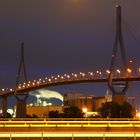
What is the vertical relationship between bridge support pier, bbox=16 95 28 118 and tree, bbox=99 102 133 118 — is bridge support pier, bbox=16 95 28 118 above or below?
above

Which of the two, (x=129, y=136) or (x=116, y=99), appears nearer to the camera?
(x=129, y=136)

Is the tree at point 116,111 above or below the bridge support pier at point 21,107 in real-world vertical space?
below

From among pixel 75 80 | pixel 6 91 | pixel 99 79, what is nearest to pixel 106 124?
pixel 99 79

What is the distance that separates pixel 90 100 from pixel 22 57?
37.1m

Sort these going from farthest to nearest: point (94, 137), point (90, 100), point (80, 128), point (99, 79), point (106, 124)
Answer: point (90, 100), point (99, 79), point (106, 124), point (80, 128), point (94, 137)

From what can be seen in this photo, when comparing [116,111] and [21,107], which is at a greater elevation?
[21,107]

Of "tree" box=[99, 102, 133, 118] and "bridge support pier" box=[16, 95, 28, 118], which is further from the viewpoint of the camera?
"bridge support pier" box=[16, 95, 28, 118]

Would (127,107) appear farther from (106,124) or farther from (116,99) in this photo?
(106,124)

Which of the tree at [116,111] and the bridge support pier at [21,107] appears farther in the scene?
the bridge support pier at [21,107]

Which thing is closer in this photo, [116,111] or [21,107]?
[116,111]

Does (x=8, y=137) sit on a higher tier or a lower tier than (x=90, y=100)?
lower

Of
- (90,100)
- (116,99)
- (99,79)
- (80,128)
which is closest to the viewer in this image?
(80,128)

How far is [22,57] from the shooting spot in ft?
353

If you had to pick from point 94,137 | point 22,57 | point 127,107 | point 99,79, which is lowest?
point 94,137
